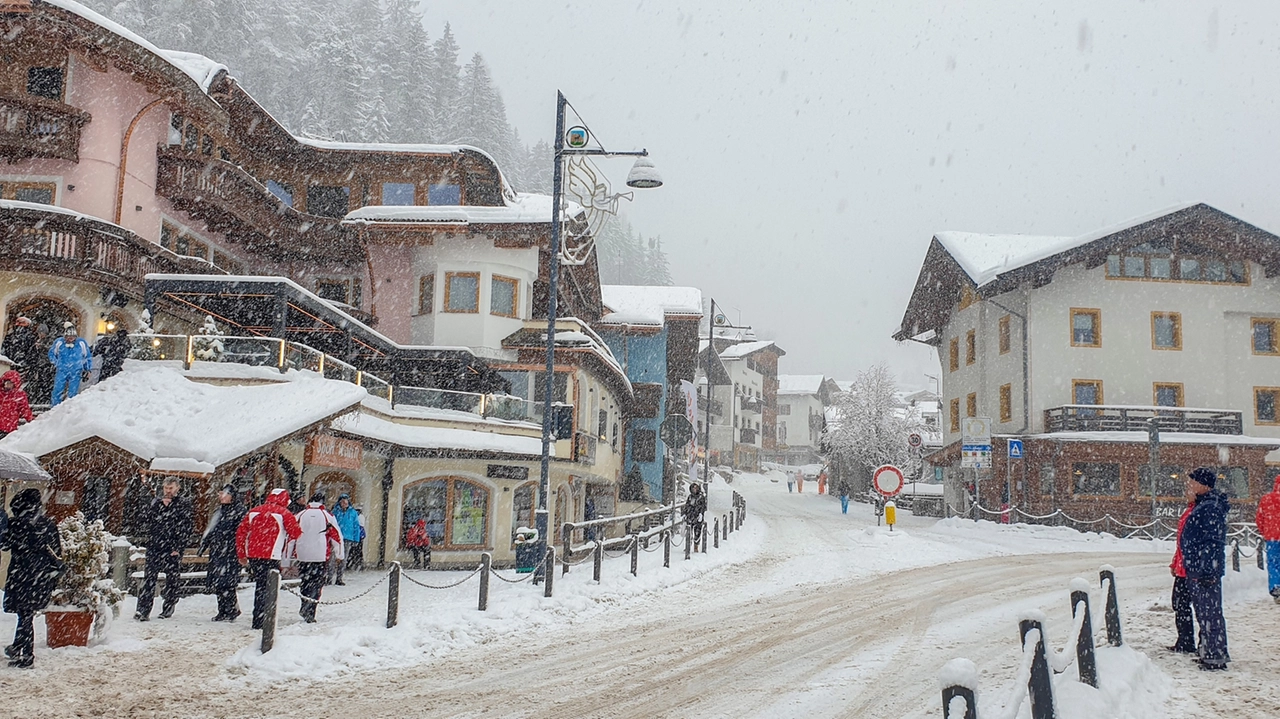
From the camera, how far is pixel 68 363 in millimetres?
16750

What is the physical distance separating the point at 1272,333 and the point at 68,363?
41385mm

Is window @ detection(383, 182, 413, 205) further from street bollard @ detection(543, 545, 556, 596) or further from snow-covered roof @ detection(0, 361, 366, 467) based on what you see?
street bollard @ detection(543, 545, 556, 596)

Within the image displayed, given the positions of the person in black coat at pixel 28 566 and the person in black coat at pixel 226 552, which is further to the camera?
the person in black coat at pixel 226 552

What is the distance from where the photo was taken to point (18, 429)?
614 inches

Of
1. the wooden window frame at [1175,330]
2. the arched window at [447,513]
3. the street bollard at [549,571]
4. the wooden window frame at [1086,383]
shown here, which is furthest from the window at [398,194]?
the wooden window frame at [1175,330]

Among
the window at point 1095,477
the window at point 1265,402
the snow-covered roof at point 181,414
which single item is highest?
the window at point 1265,402

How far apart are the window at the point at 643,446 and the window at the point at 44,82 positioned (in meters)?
27.2

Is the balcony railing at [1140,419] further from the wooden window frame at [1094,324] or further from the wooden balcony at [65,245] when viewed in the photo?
the wooden balcony at [65,245]

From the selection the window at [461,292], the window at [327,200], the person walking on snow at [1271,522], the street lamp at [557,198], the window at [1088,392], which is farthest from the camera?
the window at [1088,392]

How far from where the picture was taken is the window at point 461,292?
94.2 ft

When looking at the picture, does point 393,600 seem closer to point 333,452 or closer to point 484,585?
point 484,585

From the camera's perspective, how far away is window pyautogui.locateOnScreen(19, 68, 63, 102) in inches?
913

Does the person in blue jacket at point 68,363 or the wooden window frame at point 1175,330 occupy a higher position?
the wooden window frame at point 1175,330

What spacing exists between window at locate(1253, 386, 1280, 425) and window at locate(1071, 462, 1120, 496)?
267 inches
